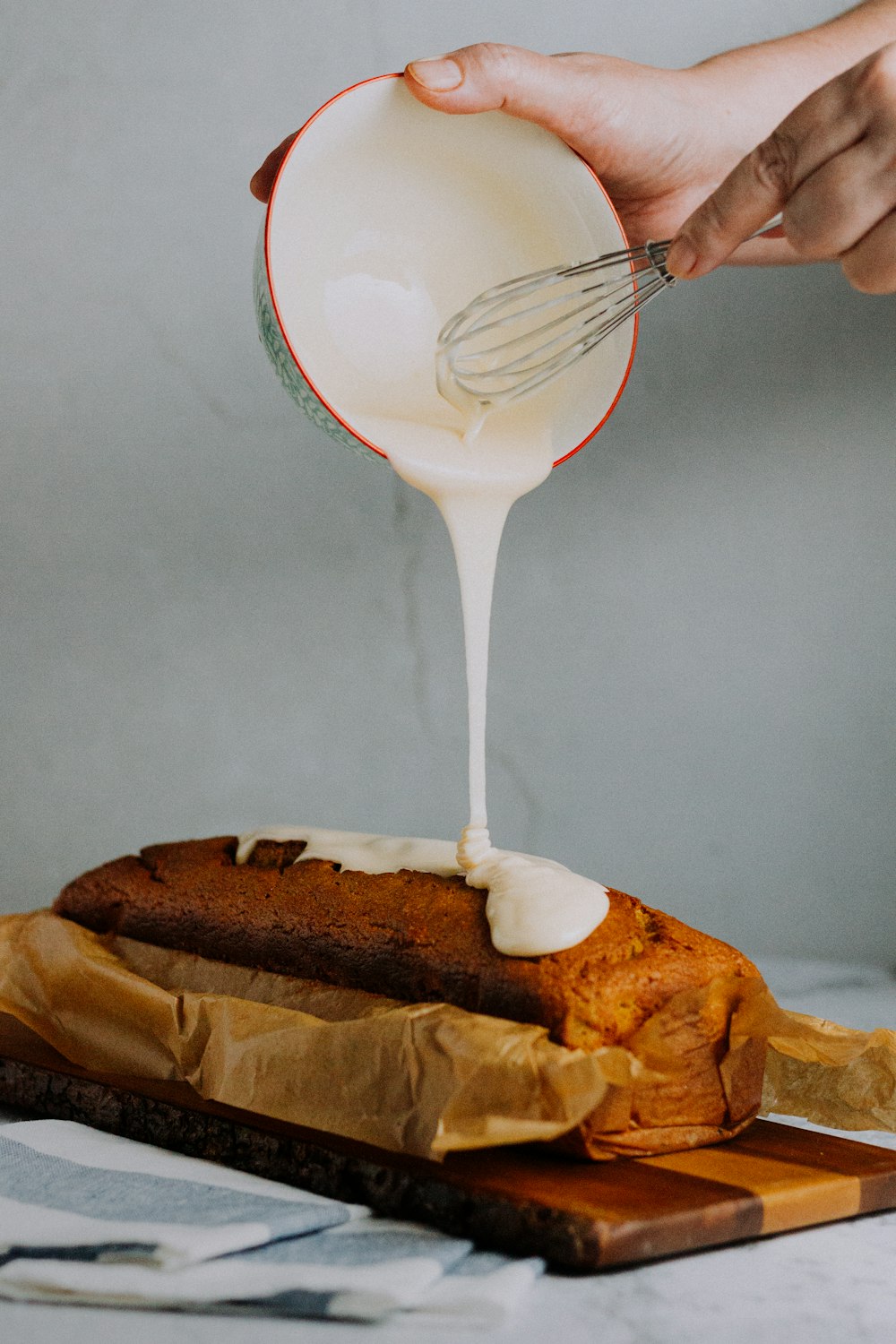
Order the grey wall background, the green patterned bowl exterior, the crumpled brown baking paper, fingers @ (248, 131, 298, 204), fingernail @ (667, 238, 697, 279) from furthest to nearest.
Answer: the grey wall background
fingers @ (248, 131, 298, 204)
the green patterned bowl exterior
fingernail @ (667, 238, 697, 279)
the crumpled brown baking paper

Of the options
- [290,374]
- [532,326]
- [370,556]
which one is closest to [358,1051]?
[290,374]

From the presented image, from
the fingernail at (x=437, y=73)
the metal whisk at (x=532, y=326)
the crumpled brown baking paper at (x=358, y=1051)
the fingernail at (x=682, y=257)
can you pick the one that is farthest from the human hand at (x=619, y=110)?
the crumpled brown baking paper at (x=358, y=1051)

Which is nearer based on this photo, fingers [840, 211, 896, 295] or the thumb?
fingers [840, 211, 896, 295]

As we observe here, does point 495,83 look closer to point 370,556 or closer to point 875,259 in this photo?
point 875,259

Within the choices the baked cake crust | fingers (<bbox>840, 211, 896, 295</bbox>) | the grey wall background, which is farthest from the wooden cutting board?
the grey wall background

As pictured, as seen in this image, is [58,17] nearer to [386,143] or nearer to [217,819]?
[386,143]

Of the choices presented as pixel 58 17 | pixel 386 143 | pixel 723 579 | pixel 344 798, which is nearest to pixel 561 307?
pixel 386 143

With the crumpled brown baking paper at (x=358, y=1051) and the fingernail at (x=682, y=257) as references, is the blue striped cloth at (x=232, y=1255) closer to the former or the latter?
the crumpled brown baking paper at (x=358, y=1051)

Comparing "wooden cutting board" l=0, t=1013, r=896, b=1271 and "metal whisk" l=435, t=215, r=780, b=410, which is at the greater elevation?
"metal whisk" l=435, t=215, r=780, b=410

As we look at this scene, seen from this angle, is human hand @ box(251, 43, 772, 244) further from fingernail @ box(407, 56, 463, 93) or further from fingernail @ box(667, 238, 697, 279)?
fingernail @ box(667, 238, 697, 279)
